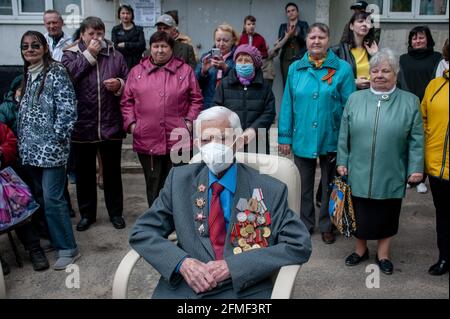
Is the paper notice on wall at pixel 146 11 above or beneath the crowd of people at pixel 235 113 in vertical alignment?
above

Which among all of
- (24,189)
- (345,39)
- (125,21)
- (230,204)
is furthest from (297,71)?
(125,21)

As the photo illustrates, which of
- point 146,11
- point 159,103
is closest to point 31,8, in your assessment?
point 146,11

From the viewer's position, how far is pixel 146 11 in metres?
8.18

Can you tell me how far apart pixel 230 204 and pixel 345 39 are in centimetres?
276

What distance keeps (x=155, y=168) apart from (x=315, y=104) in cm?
154

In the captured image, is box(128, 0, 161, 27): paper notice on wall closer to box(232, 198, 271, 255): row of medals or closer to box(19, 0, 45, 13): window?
box(19, 0, 45, 13): window

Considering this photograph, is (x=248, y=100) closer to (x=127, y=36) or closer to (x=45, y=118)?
(x=45, y=118)

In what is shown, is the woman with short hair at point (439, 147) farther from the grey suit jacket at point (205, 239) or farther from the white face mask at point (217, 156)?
the white face mask at point (217, 156)

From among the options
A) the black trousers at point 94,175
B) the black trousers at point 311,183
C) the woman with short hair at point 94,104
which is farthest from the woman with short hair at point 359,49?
the black trousers at point 94,175

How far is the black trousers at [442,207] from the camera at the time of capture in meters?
3.98

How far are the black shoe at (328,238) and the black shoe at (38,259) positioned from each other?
234cm

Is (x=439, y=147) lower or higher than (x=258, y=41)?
lower

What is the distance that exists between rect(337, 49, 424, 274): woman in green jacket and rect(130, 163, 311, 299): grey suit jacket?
133cm
